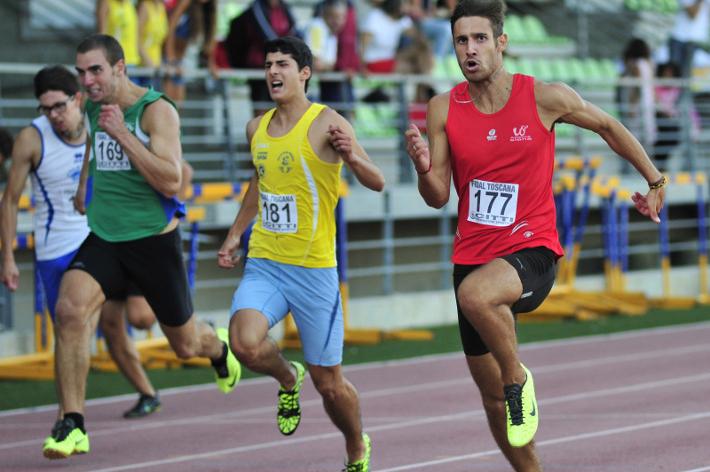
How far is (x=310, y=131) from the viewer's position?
7.58m

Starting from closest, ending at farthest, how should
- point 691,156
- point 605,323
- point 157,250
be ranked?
point 157,250 → point 605,323 → point 691,156

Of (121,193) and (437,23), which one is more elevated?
(437,23)

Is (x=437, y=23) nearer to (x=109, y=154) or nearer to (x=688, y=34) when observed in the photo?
(x=688, y=34)

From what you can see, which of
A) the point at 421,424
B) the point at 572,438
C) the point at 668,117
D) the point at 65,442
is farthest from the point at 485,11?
the point at 668,117

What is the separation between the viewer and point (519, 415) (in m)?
6.22

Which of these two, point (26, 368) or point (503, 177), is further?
point (26, 368)

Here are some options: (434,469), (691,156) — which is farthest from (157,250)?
(691,156)

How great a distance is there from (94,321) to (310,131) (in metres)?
2.07

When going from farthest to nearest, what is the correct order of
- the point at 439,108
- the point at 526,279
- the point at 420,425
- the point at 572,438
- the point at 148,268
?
the point at 420,425
the point at 572,438
the point at 148,268
the point at 439,108
the point at 526,279

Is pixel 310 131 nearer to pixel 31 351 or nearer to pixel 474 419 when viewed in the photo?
pixel 474 419

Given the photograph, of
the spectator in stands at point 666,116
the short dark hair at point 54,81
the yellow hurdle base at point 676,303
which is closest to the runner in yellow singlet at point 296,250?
the short dark hair at point 54,81

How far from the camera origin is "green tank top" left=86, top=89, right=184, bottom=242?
844 cm

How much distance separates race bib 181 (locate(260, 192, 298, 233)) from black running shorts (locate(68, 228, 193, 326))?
1.24 metres

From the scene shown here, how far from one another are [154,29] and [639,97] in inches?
336
